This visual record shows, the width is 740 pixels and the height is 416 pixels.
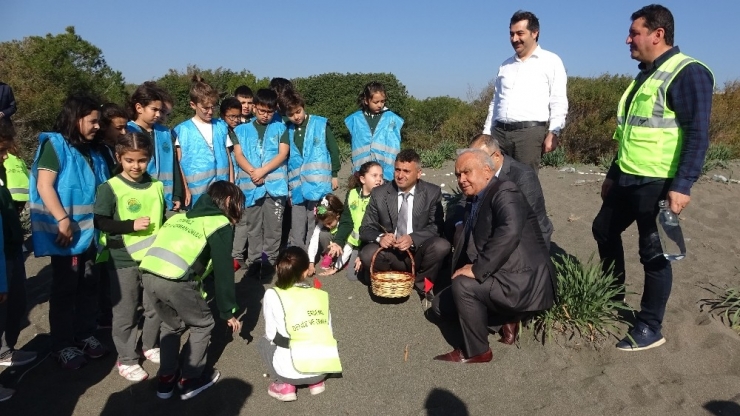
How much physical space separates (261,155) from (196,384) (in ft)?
8.31

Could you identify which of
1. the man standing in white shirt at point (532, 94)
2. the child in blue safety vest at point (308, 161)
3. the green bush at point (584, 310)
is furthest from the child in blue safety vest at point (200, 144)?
the green bush at point (584, 310)

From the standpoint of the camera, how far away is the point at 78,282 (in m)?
3.66

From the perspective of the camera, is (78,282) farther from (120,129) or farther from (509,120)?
(509,120)

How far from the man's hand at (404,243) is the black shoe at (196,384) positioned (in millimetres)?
1770

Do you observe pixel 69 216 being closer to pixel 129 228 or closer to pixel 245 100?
pixel 129 228

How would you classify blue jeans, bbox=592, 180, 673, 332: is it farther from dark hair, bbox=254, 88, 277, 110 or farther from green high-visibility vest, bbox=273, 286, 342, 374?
dark hair, bbox=254, 88, 277, 110

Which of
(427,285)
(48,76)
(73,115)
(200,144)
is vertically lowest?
(427,285)

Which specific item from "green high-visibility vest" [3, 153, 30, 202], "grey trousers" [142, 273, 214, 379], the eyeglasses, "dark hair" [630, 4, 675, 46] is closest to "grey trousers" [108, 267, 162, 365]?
"grey trousers" [142, 273, 214, 379]

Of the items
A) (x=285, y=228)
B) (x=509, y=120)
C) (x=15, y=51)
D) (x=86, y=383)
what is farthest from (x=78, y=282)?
(x=15, y=51)

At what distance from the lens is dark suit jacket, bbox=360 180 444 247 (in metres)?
4.55

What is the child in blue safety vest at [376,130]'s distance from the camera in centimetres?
536

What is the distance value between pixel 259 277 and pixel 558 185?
16.5ft

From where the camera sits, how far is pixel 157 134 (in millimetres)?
4418

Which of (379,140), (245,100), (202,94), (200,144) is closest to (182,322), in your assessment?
(200,144)
